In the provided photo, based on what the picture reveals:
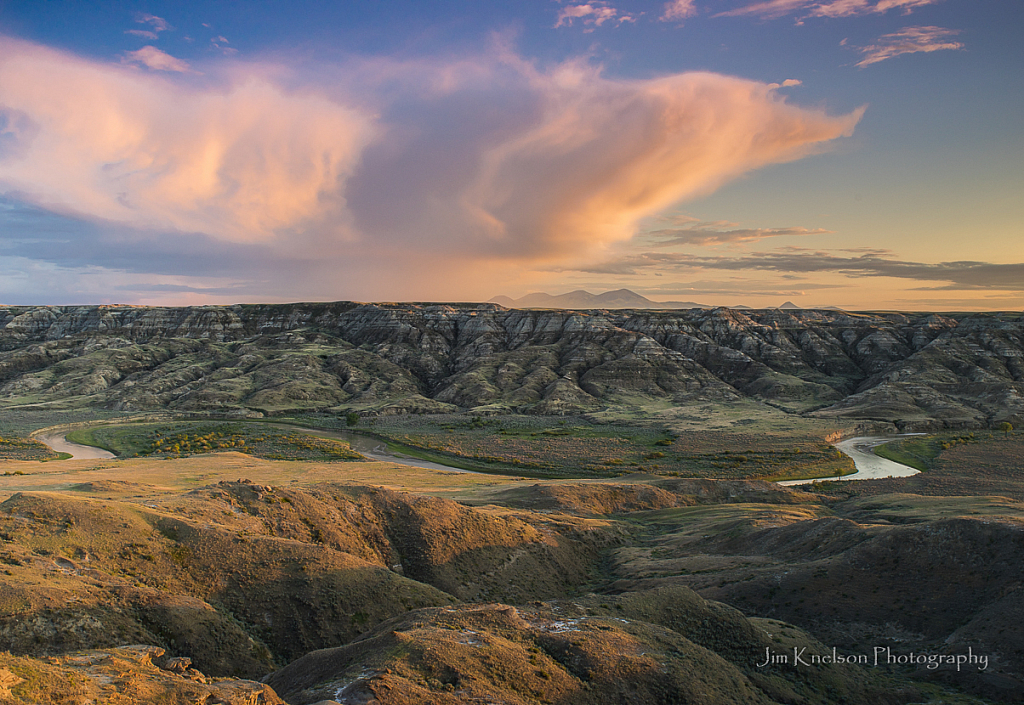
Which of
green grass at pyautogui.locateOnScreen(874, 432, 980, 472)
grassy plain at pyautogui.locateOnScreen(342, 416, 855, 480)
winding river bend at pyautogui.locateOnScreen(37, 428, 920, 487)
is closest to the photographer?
winding river bend at pyautogui.locateOnScreen(37, 428, 920, 487)

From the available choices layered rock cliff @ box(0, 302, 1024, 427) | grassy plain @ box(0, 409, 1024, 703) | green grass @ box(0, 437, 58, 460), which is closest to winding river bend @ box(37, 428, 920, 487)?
green grass @ box(0, 437, 58, 460)

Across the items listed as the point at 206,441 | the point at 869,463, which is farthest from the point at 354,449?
the point at 869,463

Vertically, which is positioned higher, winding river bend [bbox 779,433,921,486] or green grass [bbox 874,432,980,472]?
green grass [bbox 874,432,980,472]

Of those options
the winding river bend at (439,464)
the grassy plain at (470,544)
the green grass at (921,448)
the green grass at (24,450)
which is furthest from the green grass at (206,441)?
the green grass at (921,448)

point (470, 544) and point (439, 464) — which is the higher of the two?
point (470, 544)

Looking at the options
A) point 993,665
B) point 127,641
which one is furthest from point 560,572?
point 127,641

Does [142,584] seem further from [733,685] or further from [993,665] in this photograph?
[993,665]

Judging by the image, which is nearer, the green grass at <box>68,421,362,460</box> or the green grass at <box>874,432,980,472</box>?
the green grass at <box>874,432,980,472</box>

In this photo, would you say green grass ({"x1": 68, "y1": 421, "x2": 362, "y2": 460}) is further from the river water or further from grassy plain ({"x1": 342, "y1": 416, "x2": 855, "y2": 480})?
grassy plain ({"x1": 342, "y1": 416, "x2": 855, "y2": 480})

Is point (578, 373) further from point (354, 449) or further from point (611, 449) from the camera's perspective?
point (354, 449)
